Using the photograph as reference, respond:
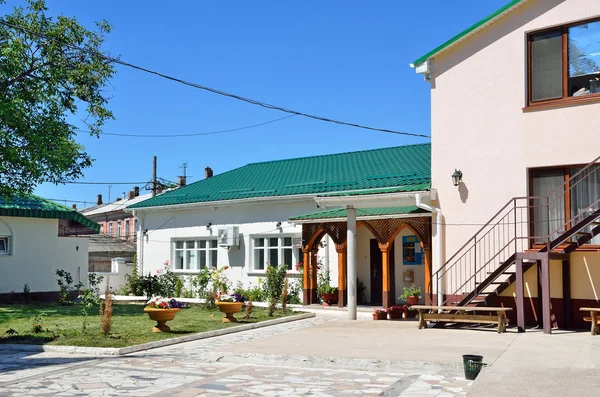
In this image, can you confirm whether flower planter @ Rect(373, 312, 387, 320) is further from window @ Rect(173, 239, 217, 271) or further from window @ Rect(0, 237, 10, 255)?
window @ Rect(0, 237, 10, 255)

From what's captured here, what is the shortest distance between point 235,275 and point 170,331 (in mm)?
10508

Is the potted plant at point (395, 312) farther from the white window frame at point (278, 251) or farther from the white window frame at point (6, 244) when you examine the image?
the white window frame at point (6, 244)

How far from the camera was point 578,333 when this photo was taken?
1339 centimetres

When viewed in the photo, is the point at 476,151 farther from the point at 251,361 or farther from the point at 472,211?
the point at 251,361

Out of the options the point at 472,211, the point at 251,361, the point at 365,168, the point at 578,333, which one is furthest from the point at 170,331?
the point at 365,168

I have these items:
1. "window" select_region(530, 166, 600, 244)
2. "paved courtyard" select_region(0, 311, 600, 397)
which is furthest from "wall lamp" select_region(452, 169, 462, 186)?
"paved courtyard" select_region(0, 311, 600, 397)

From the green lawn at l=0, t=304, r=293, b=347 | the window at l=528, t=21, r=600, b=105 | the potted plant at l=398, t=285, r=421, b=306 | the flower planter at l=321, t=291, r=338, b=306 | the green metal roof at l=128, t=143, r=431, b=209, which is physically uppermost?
the window at l=528, t=21, r=600, b=105

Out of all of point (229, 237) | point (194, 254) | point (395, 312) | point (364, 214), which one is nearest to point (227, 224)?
point (229, 237)

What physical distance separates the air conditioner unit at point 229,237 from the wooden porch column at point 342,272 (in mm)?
5544

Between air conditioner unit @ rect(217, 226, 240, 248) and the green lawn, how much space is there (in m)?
3.78

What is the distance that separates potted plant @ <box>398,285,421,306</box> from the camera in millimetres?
19188

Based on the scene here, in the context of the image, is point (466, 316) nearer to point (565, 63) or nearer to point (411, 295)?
point (411, 295)

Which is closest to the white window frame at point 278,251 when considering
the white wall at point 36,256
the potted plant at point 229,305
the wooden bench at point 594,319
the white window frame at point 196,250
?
the white window frame at point 196,250

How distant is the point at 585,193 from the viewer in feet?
46.2
